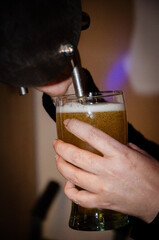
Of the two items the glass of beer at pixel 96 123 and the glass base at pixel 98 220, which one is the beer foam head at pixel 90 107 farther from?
the glass base at pixel 98 220

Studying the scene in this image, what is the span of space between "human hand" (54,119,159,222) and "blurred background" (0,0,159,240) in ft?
2.80

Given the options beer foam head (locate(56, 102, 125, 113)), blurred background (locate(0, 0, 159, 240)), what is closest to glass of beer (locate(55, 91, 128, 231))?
beer foam head (locate(56, 102, 125, 113))

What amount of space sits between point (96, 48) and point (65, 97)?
3.77 feet

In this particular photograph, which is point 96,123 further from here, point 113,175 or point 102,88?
point 102,88

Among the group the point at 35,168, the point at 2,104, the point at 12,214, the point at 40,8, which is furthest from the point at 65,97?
the point at 12,214

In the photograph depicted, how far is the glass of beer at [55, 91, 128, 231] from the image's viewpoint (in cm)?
54

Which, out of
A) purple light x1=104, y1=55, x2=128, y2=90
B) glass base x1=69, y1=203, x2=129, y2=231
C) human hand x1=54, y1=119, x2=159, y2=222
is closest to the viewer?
human hand x1=54, y1=119, x2=159, y2=222

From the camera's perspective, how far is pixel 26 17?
15.0 inches

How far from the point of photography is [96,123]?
0.53m

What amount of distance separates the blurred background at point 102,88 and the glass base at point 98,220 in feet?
2.39

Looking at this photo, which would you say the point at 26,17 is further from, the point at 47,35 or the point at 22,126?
the point at 22,126

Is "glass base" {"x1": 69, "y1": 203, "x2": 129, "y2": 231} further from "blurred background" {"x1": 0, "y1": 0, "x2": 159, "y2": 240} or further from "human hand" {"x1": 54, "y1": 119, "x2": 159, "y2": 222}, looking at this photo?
"blurred background" {"x1": 0, "y1": 0, "x2": 159, "y2": 240}

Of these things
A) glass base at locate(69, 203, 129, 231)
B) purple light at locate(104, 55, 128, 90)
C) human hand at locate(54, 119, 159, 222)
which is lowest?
glass base at locate(69, 203, 129, 231)

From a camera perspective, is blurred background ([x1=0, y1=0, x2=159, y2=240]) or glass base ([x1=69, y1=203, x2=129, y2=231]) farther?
blurred background ([x1=0, y1=0, x2=159, y2=240])
